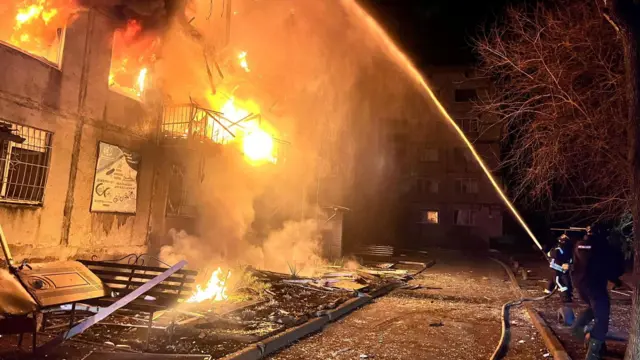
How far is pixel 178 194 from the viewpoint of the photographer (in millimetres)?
11750

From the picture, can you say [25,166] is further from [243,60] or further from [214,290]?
[243,60]

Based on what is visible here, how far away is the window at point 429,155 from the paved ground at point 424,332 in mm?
28852

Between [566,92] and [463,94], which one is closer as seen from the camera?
[566,92]

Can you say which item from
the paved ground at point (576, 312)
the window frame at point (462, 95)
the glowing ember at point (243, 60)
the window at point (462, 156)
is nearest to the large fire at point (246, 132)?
the glowing ember at point (243, 60)

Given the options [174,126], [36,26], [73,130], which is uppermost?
[36,26]

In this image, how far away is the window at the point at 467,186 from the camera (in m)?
39.2

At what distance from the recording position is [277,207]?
17.0 metres

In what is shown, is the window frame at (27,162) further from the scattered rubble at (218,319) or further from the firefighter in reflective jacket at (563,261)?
the firefighter in reflective jacket at (563,261)

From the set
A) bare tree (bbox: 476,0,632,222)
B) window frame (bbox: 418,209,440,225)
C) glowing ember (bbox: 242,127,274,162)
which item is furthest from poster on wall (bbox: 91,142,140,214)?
window frame (bbox: 418,209,440,225)

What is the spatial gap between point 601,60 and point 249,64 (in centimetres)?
1028

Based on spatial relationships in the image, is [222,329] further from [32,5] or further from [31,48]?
[32,5]

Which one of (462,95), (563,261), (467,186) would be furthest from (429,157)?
(563,261)

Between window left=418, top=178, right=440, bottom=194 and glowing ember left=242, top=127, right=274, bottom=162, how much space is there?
29.3 metres

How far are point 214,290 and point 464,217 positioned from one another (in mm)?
33287
